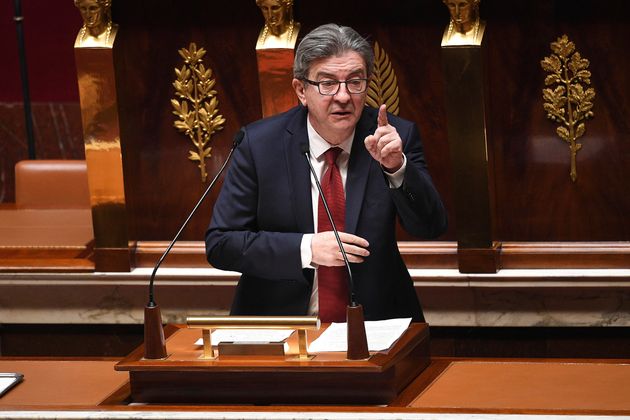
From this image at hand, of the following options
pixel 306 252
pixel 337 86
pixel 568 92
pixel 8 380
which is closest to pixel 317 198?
pixel 306 252

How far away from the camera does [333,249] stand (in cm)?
284

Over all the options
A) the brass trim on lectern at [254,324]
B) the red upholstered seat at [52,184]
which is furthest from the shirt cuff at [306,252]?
the red upholstered seat at [52,184]

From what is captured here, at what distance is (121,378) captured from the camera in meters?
2.83

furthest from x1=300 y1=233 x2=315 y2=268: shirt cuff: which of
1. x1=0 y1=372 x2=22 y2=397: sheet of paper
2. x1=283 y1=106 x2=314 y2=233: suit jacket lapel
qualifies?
x1=0 y1=372 x2=22 y2=397: sheet of paper

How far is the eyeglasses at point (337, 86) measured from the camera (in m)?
2.94

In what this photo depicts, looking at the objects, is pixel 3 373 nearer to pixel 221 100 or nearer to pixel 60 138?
pixel 221 100

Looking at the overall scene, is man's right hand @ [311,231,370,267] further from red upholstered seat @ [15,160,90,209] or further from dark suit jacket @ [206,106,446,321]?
red upholstered seat @ [15,160,90,209]

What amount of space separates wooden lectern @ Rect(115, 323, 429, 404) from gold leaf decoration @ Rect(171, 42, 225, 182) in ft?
5.28

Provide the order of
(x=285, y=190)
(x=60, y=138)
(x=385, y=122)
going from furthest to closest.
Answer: (x=60, y=138) < (x=285, y=190) < (x=385, y=122)

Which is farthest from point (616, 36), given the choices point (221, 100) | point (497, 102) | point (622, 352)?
point (221, 100)

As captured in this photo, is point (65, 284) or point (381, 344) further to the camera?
point (65, 284)

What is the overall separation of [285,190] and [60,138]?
10.5 ft

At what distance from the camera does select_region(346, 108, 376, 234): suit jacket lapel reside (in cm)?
302

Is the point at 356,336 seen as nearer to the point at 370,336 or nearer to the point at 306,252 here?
the point at 370,336
